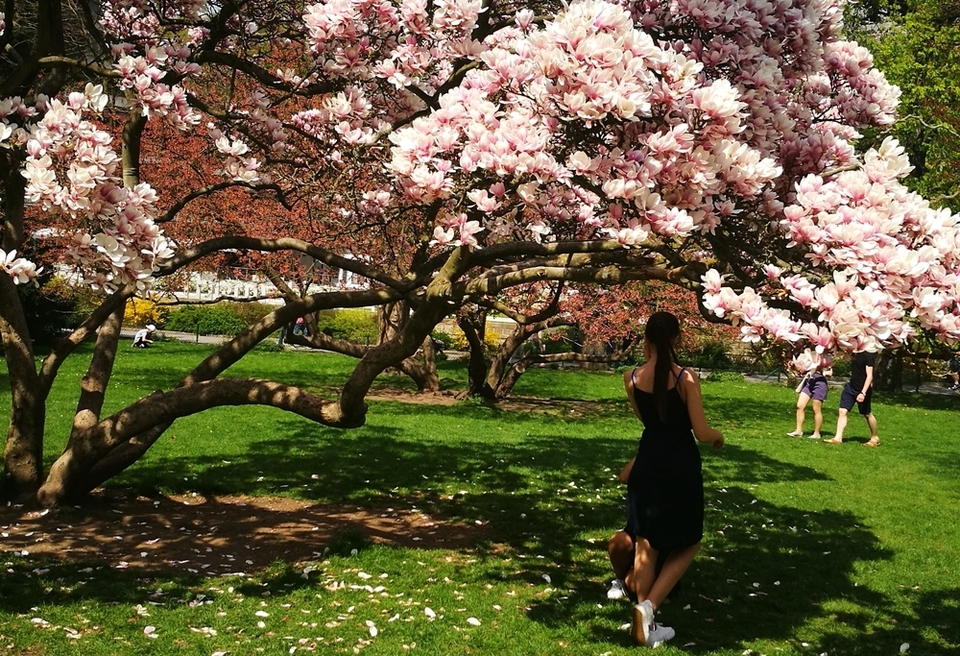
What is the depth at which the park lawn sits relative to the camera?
15.9ft

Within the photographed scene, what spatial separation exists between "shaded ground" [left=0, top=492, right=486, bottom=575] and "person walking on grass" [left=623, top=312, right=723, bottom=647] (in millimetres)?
2145

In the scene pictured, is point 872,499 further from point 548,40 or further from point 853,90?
point 548,40

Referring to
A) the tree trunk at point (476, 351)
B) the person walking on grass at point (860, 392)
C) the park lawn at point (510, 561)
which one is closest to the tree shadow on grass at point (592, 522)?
the park lawn at point (510, 561)

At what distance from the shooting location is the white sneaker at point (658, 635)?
4.78 m

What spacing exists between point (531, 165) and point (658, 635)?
8.78 feet

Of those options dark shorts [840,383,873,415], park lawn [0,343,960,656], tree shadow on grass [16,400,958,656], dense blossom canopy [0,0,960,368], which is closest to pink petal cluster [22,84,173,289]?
dense blossom canopy [0,0,960,368]

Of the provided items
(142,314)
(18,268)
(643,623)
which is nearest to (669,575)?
(643,623)

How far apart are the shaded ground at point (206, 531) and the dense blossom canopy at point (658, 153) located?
2.52 metres

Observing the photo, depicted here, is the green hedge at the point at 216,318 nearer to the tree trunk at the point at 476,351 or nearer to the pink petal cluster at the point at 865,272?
the tree trunk at the point at 476,351

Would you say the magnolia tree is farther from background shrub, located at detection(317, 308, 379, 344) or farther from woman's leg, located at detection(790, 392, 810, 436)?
background shrub, located at detection(317, 308, 379, 344)

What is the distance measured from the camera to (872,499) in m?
9.42

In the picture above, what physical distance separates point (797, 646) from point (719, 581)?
44.9 inches

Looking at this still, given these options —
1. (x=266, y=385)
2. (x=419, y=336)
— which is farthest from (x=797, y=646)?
(x=266, y=385)

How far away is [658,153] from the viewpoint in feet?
12.7
